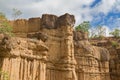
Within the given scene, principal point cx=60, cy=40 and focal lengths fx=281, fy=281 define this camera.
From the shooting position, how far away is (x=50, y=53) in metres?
25.6

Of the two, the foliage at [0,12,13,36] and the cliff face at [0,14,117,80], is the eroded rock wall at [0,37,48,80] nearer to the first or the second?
the cliff face at [0,14,117,80]

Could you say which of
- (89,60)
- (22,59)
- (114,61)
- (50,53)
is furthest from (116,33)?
(22,59)

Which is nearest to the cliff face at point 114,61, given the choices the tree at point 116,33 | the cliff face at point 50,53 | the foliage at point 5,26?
the cliff face at point 50,53

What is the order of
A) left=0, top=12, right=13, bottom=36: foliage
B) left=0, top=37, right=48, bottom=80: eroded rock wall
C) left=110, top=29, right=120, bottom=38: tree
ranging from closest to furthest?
→ left=0, top=37, right=48, bottom=80: eroded rock wall < left=0, top=12, right=13, bottom=36: foliage < left=110, top=29, right=120, bottom=38: tree

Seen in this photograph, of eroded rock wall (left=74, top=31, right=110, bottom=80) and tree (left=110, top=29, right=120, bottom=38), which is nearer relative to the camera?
eroded rock wall (left=74, top=31, right=110, bottom=80)

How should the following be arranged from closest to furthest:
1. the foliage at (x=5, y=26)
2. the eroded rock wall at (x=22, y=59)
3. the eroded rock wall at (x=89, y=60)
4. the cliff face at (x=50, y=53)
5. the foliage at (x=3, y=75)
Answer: the foliage at (x=3, y=75)
the eroded rock wall at (x=22, y=59)
the cliff face at (x=50, y=53)
the foliage at (x=5, y=26)
the eroded rock wall at (x=89, y=60)

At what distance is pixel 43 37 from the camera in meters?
22.5

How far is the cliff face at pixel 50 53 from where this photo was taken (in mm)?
18438

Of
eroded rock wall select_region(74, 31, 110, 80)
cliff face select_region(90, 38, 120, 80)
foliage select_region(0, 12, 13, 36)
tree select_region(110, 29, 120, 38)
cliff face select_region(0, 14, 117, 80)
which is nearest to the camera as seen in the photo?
cliff face select_region(0, 14, 117, 80)

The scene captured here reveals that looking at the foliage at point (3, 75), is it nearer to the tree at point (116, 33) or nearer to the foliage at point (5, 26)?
the foliage at point (5, 26)

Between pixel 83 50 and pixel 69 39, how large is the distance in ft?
10.4

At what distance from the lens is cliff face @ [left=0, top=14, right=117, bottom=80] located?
18.4m

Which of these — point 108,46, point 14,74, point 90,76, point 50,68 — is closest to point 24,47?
point 14,74

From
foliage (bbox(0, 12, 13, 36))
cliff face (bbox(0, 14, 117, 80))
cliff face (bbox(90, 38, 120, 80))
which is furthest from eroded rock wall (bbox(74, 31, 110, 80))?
foliage (bbox(0, 12, 13, 36))
